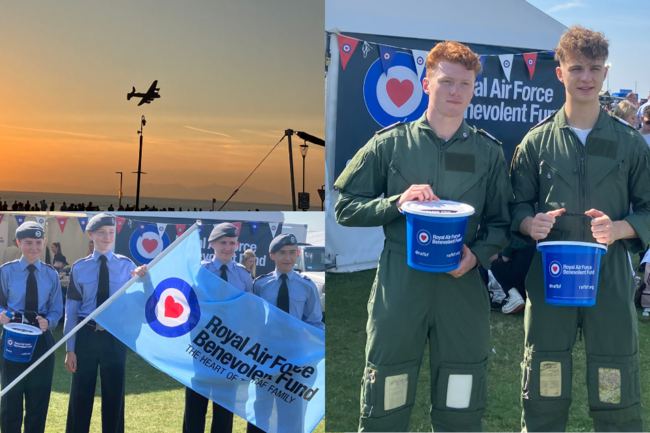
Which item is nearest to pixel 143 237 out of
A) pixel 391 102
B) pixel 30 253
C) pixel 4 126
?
pixel 30 253

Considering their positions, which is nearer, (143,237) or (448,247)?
(448,247)

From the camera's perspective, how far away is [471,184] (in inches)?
81.3

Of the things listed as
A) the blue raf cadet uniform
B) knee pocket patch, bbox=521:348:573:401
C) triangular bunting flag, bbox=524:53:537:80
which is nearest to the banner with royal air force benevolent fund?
the blue raf cadet uniform

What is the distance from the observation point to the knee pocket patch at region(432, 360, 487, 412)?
6.89ft

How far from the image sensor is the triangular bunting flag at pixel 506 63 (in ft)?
9.70

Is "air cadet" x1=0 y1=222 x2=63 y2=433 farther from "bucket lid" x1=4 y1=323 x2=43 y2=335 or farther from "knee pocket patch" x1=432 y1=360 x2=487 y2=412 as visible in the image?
"knee pocket patch" x1=432 y1=360 x2=487 y2=412

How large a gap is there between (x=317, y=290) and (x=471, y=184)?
103cm

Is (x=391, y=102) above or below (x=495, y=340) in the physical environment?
above

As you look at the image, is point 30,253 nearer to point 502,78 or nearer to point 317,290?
point 317,290

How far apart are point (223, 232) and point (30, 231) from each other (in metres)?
0.91

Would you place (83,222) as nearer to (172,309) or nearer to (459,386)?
(172,309)

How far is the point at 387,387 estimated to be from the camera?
2.09 m

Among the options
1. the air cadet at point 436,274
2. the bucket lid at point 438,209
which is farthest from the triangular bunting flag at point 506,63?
the bucket lid at point 438,209

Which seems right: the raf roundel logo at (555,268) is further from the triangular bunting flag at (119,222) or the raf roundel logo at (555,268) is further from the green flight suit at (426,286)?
the triangular bunting flag at (119,222)
